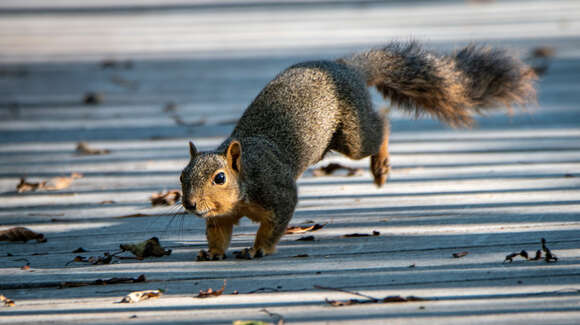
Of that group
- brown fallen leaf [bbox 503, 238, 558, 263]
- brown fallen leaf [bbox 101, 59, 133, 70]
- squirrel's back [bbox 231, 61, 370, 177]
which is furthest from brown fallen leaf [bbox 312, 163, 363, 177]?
brown fallen leaf [bbox 101, 59, 133, 70]

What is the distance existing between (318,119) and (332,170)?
2.52 feet

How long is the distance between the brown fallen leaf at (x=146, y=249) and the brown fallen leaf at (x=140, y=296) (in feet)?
1.49

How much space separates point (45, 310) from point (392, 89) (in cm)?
232

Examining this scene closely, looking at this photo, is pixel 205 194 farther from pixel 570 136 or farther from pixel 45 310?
pixel 570 136

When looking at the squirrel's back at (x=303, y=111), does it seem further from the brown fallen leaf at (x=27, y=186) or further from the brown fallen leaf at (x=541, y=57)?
the brown fallen leaf at (x=541, y=57)

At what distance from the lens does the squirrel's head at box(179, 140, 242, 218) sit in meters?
2.62

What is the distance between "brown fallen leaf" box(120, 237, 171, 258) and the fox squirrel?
0.17 metres

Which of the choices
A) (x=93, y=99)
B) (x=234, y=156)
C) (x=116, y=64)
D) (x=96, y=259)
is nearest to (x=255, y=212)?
(x=234, y=156)

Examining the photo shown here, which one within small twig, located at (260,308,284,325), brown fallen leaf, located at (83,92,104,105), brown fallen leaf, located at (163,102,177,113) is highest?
brown fallen leaf, located at (83,92,104,105)

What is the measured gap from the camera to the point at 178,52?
8.55 metres

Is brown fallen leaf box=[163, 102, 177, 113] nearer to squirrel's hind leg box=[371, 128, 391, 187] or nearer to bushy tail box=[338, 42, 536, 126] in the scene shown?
bushy tail box=[338, 42, 536, 126]

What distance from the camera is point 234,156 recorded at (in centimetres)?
281

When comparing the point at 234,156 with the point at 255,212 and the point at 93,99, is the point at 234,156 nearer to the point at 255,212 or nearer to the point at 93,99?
the point at 255,212

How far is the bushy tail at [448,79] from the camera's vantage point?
12.9 ft
